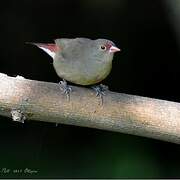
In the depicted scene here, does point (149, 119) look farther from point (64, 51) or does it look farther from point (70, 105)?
point (64, 51)

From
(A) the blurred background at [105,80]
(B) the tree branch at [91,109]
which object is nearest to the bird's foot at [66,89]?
(B) the tree branch at [91,109]

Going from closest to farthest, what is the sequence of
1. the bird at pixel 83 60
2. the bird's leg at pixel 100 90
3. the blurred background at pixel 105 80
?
the bird's leg at pixel 100 90
the bird at pixel 83 60
the blurred background at pixel 105 80

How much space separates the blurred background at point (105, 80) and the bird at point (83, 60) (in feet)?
2.94

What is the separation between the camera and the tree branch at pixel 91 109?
2484 millimetres

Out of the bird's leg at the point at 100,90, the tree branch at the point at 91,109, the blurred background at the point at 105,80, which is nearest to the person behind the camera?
the tree branch at the point at 91,109

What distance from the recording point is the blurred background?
3.72 m

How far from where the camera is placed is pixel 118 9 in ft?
13.3

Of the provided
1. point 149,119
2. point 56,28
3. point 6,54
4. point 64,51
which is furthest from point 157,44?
point 149,119

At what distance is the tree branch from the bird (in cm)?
30

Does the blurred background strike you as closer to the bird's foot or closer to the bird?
the bird

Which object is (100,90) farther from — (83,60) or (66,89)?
(83,60)

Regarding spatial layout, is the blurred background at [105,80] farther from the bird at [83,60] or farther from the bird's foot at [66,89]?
the bird's foot at [66,89]

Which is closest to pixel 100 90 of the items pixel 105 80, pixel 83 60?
pixel 83 60

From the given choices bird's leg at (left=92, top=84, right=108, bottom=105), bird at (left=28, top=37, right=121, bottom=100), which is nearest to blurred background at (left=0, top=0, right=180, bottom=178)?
bird at (left=28, top=37, right=121, bottom=100)
